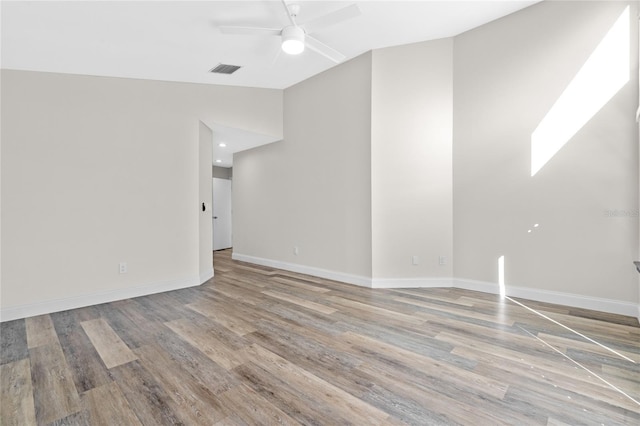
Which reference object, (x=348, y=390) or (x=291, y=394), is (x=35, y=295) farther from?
(x=348, y=390)

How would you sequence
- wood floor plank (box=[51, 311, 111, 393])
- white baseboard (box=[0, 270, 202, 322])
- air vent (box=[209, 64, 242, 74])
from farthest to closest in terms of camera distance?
1. air vent (box=[209, 64, 242, 74])
2. white baseboard (box=[0, 270, 202, 322])
3. wood floor plank (box=[51, 311, 111, 393])

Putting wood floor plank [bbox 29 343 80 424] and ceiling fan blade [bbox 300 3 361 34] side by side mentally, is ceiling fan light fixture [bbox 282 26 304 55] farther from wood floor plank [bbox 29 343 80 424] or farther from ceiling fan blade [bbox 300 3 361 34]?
wood floor plank [bbox 29 343 80 424]

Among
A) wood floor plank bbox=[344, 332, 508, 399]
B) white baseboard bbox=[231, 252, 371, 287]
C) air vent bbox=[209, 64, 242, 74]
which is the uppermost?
air vent bbox=[209, 64, 242, 74]

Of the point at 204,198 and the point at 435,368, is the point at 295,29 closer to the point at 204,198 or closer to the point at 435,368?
the point at 204,198

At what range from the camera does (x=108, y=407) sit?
160 centimetres

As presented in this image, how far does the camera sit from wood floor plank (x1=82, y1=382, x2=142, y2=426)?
58.9 inches

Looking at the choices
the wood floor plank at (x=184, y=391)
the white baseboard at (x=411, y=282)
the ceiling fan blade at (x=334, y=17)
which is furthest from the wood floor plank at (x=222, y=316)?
the ceiling fan blade at (x=334, y=17)

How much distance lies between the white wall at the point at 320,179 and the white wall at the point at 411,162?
0.16 m

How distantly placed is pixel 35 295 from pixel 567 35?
6159 mm

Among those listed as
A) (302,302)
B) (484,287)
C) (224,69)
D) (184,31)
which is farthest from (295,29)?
(484,287)

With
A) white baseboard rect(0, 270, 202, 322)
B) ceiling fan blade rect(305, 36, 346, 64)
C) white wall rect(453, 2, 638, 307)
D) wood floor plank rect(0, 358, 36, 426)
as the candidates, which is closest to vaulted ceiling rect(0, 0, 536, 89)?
ceiling fan blade rect(305, 36, 346, 64)

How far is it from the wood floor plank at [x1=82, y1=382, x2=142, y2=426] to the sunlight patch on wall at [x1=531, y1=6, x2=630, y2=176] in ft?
13.4

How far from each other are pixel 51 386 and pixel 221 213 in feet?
21.7

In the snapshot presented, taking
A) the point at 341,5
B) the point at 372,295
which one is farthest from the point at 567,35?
the point at 372,295
